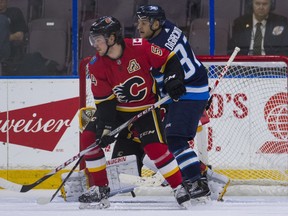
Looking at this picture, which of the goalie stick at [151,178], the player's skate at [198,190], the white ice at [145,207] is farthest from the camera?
the goalie stick at [151,178]

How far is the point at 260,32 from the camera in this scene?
5797 mm

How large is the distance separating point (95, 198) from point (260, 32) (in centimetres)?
186

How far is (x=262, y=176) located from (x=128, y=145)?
1097 mm

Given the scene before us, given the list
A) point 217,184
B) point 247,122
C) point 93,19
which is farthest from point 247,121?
point 93,19

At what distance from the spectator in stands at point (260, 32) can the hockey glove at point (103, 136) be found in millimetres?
1561

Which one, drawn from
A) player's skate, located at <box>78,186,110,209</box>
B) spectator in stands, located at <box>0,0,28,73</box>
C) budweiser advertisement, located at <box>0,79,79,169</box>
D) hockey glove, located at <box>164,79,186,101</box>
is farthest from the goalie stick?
spectator in stands, located at <box>0,0,28,73</box>

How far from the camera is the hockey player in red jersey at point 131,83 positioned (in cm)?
446

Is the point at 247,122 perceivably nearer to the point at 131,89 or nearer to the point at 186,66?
the point at 186,66

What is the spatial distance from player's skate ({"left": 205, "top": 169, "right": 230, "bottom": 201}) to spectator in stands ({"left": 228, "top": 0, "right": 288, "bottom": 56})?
1075 mm

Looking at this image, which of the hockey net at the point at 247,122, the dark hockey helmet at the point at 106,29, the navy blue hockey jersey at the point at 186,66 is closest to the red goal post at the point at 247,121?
the hockey net at the point at 247,122

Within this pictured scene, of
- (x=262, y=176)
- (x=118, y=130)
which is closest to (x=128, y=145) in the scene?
(x=118, y=130)

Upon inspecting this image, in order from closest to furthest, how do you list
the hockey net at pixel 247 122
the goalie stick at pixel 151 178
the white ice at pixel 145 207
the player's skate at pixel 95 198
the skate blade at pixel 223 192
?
1. the white ice at pixel 145 207
2. the player's skate at pixel 95 198
3. the goalie stick at pixel 151 178
4. the skate blade at pixel 223 192
5. the hockey net at pixel 247 122

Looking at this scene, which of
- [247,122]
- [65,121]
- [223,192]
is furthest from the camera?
[65,121]

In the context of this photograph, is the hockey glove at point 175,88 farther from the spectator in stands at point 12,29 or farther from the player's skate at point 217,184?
the spectator in stands at point 12,29
